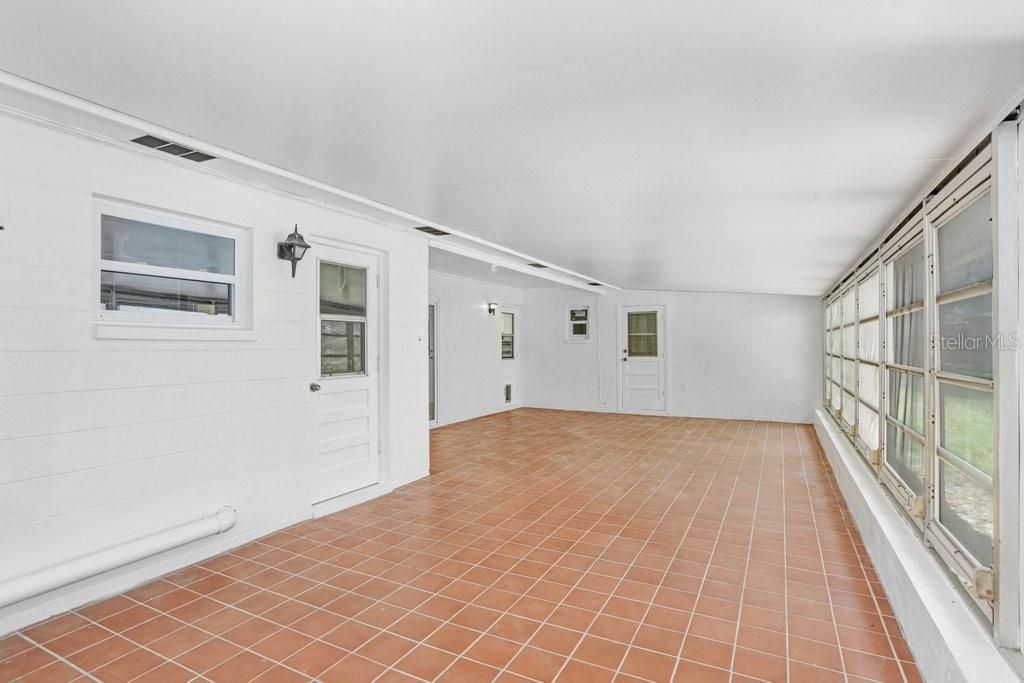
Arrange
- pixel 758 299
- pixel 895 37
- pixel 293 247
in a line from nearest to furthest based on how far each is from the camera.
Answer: pixel 895 37
pixel 293 247
pixel 758 299

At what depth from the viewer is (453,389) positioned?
29.4 feet

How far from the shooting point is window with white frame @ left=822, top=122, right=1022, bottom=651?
1.80 metres

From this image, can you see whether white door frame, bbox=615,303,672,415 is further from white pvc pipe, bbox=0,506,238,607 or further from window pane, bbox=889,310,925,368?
white pvc pipe, bbox=0,506,238,607

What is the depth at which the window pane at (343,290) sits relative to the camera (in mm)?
4348

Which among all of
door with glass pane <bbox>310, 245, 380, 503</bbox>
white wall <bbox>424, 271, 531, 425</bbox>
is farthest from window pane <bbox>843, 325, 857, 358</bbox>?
white wall <bbox>424, 271, 531, 425</bbox>

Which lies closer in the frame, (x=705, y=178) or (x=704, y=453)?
(x=705, y=178)

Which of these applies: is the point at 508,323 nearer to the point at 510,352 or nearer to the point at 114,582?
the point at 510,352

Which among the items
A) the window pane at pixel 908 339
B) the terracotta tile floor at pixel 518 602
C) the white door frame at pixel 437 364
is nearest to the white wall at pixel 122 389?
the terracotta tile floor at pixel 518 602

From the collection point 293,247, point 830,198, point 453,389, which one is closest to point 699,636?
point 830,198

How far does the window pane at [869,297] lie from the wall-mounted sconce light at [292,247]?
4.41m

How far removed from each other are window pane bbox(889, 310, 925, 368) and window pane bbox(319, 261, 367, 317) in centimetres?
393

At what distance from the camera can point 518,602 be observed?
2.79 metres

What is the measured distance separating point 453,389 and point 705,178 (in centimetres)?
659

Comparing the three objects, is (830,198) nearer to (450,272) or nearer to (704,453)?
(704,453)
